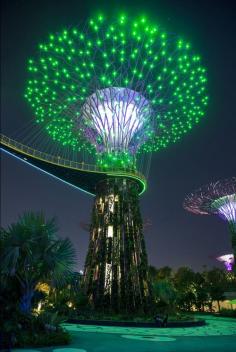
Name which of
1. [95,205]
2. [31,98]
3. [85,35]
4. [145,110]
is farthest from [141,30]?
[95,205]

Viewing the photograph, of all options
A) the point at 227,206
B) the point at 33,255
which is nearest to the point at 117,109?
the point at 33,255

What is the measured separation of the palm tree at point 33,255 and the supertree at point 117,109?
642 inches

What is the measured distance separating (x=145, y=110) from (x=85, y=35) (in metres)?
10.6

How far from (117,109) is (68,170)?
8.50 m

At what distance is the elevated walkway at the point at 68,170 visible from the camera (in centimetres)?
3262

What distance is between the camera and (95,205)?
3622 cm

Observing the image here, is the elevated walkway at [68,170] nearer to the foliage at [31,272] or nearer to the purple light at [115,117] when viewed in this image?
the purple light at [115,117]

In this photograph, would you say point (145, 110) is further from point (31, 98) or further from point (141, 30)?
point (31, 98)

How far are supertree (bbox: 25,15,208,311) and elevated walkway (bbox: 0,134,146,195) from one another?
Result: 555mm

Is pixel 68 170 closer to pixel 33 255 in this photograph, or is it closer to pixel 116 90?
pixel 116 90

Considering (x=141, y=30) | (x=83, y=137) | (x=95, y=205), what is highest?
(x=141, y=30)

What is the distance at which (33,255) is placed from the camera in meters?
15.3

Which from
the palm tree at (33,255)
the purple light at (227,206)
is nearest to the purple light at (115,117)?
the palm tree at (33,255)

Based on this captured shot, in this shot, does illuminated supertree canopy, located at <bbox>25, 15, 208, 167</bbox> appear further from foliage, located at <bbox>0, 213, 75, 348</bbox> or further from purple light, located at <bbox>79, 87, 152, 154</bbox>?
foliage, located at <bbox>0, 213, 75, 348</bbox>
